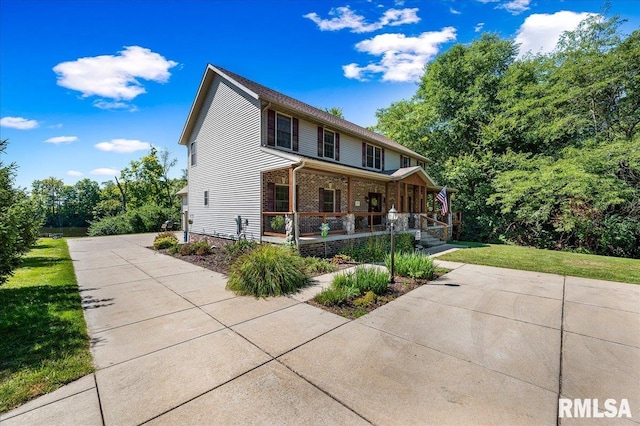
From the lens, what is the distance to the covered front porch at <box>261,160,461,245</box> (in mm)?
10328

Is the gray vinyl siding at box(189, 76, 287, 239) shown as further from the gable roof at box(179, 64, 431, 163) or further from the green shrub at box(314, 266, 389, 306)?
the green shrub at box(314, 266, 389, 306)

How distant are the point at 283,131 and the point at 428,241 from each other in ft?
34.8

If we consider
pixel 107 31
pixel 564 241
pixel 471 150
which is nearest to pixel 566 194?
pixel 564 241

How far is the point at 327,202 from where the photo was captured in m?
14.3

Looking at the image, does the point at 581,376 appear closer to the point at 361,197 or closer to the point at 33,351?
the point at 33,351

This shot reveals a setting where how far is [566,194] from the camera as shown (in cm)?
1565

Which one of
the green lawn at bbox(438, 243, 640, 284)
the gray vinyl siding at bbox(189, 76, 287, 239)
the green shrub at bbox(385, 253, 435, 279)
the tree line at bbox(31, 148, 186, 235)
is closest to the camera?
the green shrub at bbox(385, 253, 435, 279)

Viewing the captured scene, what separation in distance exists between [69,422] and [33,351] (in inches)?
80.7

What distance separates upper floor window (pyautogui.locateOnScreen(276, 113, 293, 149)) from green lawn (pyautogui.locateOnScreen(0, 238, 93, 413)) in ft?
28.6

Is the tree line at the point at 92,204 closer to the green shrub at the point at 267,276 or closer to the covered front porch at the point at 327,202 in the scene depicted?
the green shrub at the point at 267,276

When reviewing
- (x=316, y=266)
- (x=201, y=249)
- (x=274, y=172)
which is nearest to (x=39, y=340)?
(x=316, y=266)

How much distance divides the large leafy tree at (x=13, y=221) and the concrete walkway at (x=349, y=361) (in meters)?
1.72

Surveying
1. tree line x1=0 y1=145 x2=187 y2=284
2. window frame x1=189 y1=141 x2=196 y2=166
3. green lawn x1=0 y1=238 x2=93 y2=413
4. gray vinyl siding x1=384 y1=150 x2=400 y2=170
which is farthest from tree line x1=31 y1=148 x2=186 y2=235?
gray vinyl siding x1=384 y1=150 x2=400 y2=170

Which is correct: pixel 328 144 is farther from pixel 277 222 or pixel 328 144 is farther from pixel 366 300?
pixel 366 300
